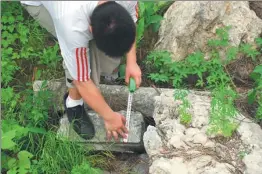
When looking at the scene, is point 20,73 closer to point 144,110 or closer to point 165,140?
point 144,110

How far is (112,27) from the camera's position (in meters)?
2.46

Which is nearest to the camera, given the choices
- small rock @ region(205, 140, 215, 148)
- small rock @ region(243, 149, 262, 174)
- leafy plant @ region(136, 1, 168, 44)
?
small rock @ region(243, 149, 262, 174)

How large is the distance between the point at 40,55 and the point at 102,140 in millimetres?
961

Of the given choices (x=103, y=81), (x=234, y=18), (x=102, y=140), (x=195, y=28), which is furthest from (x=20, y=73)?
(x=234, y=18)

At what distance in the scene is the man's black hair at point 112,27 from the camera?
2465 mm

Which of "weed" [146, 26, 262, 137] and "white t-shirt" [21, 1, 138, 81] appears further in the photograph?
"weed" [146, 26, 262, 137]

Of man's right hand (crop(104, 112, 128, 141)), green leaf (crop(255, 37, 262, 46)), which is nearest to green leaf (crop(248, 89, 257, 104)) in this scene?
green leaf (crop(255, 37, 262, 46))

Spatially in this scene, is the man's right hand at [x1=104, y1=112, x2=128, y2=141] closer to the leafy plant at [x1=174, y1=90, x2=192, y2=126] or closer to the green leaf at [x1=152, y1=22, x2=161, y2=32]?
the leafy plant at [x1=174, y1=90, x2=192, y2=126]

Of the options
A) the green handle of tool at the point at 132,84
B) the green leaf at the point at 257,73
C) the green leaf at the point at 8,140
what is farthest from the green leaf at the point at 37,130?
the green leaf at the point at 257,73

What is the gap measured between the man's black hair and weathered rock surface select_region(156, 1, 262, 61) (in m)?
1.45

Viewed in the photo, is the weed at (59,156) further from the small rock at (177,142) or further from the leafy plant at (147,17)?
the leafy plant at (147,17)

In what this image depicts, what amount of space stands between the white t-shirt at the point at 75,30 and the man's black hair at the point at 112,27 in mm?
166

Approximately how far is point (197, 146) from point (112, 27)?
3.75 feet

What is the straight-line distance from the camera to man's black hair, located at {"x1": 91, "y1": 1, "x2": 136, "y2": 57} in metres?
2.46
